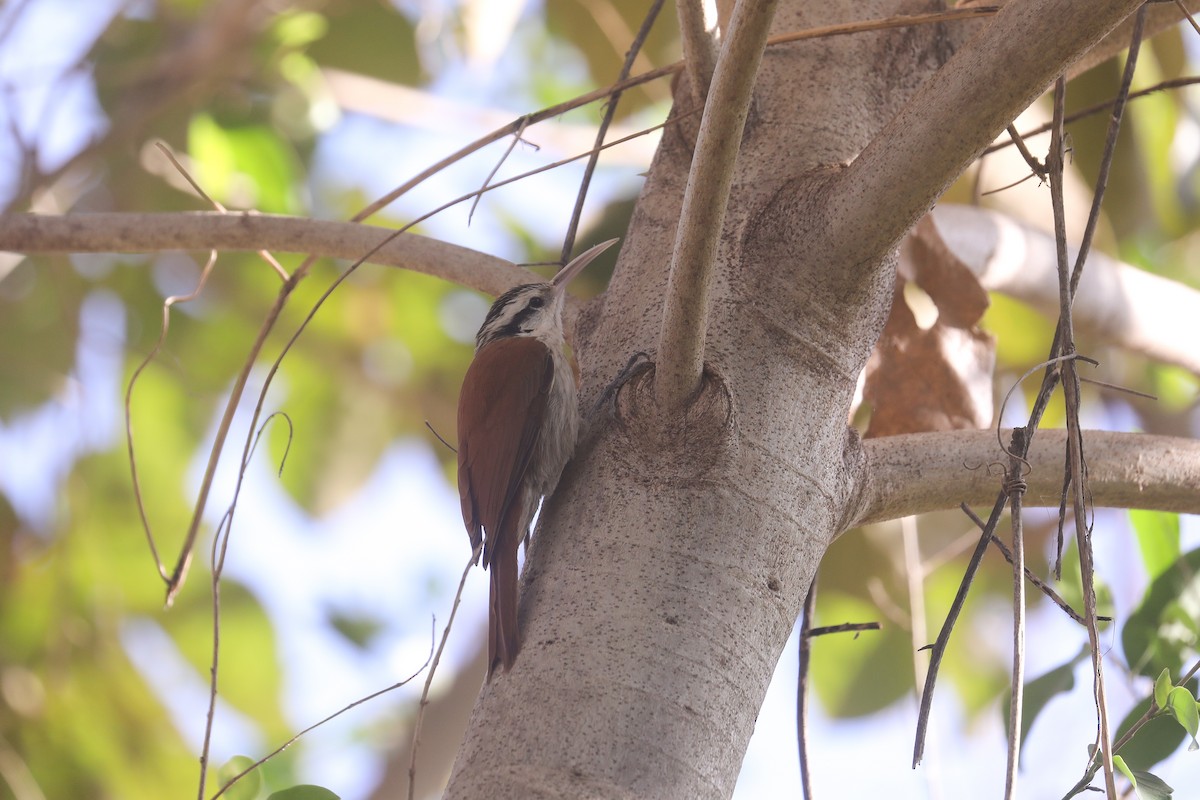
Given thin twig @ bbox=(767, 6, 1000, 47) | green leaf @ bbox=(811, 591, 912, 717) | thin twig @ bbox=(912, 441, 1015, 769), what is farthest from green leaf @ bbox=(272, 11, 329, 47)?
thin twig @ bbox=(912, 441, 1015, 769)

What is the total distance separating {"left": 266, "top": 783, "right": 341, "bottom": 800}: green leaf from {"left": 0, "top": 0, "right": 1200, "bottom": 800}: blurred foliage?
6.36 feet

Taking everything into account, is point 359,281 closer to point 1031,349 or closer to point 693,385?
point 1031,349

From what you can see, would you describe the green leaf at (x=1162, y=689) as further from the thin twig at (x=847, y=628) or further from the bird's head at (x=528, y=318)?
the bird's head at (x=528, y=318)

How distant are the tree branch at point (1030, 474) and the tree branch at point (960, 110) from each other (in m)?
0.38

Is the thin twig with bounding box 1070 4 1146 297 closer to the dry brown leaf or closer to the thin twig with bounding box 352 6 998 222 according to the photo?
the thin twig with bounding box 352 6 998 222

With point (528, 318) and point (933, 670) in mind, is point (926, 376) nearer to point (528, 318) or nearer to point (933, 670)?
point (933, 670)

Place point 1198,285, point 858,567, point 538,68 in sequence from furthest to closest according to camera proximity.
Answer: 1. point 538,68
2. point 1198,285
3. point 858,567

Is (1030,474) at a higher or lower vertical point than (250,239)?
lower

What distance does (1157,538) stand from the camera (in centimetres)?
237

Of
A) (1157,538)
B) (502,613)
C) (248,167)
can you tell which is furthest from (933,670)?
(248,167)

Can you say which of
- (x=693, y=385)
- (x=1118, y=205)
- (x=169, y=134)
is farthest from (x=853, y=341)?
(x=169, y=134)

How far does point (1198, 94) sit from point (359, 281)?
3846 millimetres

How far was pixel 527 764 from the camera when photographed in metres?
1.30

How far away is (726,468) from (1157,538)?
1.32 meters
